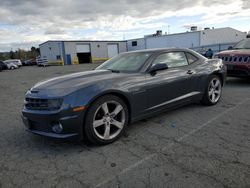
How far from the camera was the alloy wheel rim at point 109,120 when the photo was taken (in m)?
3.34

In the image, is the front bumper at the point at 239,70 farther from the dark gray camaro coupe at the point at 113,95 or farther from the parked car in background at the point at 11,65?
the parked car in background at the point at 11,65

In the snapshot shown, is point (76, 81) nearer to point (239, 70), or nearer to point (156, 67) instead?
point (156, 67)

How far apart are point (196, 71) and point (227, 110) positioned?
1.12m

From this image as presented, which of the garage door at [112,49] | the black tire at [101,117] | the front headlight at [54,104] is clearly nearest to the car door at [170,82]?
the black tire at [101,117]

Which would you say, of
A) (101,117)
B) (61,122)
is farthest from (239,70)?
(61,122)

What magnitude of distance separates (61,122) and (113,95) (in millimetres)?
897

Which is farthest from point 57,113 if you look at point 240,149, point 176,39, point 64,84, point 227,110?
point 176,39

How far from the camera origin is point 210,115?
4605mm

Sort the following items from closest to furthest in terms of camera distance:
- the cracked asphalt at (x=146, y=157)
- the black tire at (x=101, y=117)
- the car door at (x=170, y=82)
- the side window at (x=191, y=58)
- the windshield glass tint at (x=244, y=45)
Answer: the cracked asphalt at (x=146, y=157) < the black tire at (x=101, y=117) < the car door at (x=170, y=82) < the side window at (x=191, y=58) < the windshield glass tint at (x=244, y=45)

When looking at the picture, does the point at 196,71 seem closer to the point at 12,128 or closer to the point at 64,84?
the point at 64,84

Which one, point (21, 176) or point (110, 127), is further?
point (110, 127)

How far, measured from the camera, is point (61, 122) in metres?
3.03

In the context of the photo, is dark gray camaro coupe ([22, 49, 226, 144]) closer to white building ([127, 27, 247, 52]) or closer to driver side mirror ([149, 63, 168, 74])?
driver side mirror ([149, 63, 168, 74])

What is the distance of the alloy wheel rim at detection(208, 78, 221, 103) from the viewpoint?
5.26m
